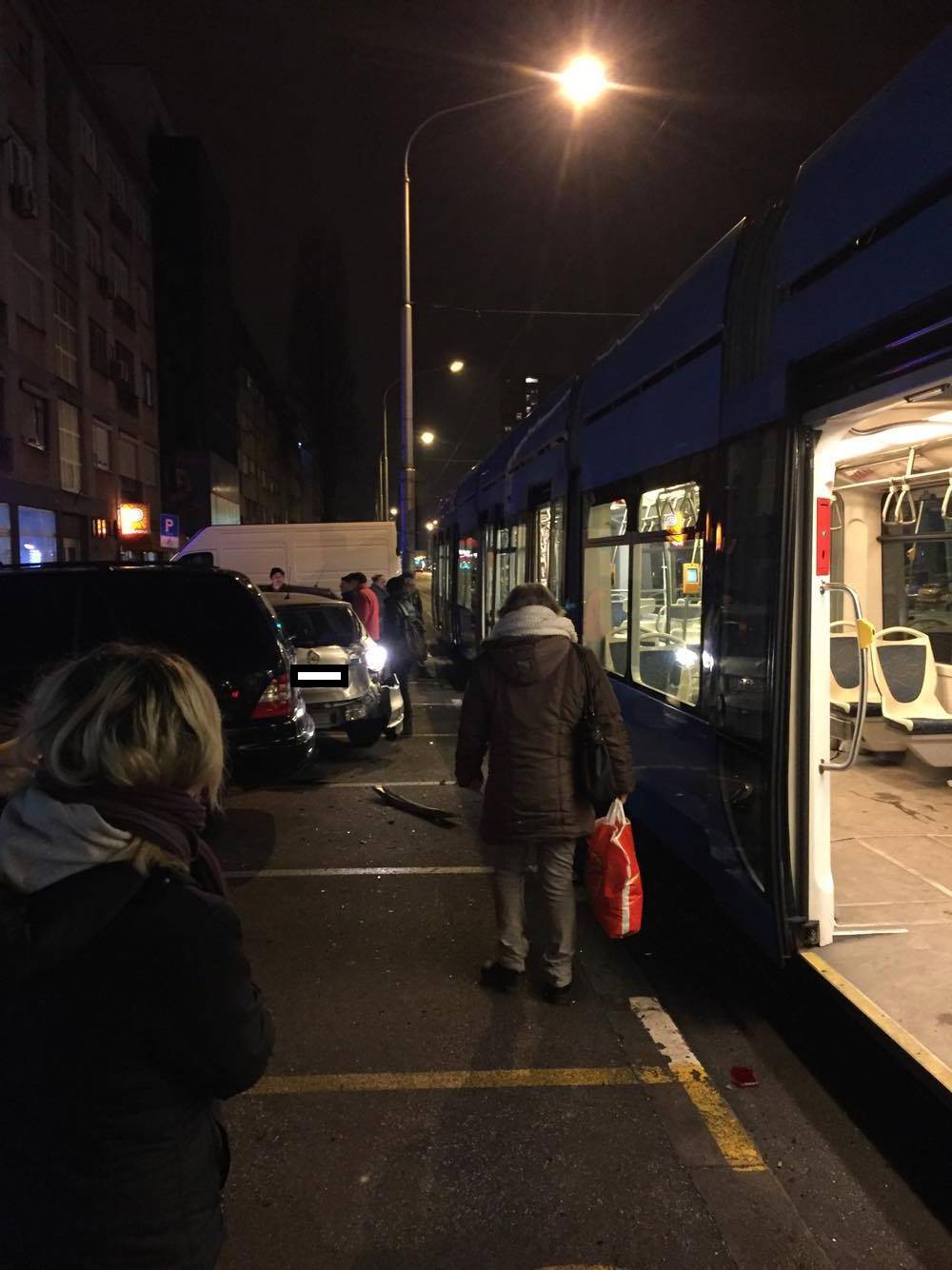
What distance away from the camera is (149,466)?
1362 inches

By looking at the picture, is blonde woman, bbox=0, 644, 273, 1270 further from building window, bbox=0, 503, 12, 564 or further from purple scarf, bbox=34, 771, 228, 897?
building window, bbox=0, 503, 12, 564

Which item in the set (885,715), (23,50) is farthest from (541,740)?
(23,50)

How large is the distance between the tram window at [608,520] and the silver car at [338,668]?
3087 mm

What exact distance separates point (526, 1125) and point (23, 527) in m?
22.6

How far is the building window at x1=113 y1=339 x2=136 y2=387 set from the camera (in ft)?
100

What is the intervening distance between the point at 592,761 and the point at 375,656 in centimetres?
641

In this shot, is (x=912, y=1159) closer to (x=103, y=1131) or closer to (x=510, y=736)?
(x=510, y=736)

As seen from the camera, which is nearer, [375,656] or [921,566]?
[921,566]

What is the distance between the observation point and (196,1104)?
1468 millimetres

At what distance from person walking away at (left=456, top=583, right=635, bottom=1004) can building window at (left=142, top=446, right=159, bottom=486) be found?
32.6m

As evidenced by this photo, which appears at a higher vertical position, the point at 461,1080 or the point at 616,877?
the point at 616,877

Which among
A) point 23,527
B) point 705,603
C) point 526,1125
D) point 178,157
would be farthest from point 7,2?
point 526,1125

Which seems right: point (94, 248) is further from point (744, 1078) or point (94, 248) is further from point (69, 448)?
point (744, 1078)

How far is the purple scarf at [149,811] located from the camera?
144cm
